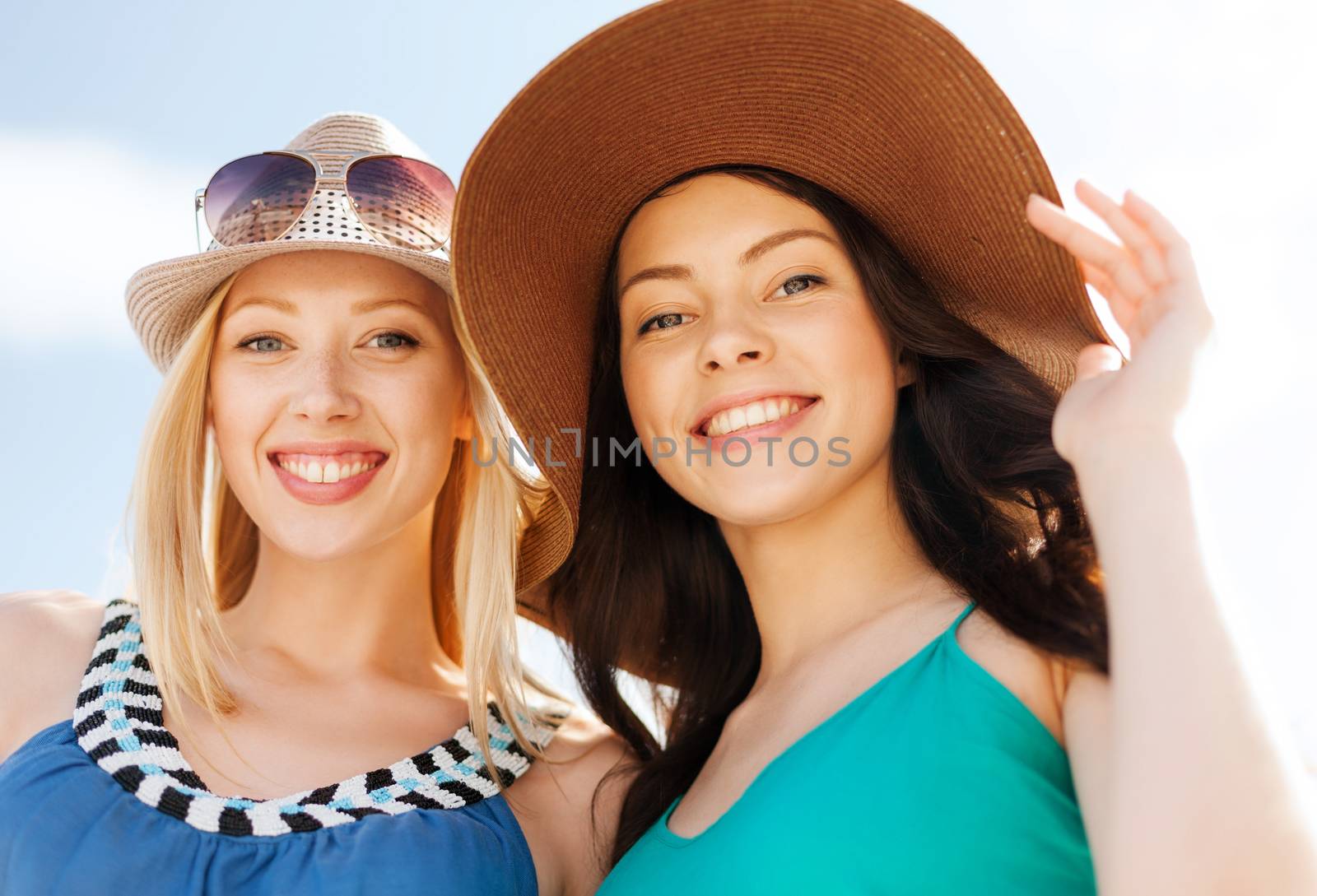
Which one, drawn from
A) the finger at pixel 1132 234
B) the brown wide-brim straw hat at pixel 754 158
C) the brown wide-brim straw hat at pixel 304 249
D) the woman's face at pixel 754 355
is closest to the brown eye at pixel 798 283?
the woman's face at pixel 754 355

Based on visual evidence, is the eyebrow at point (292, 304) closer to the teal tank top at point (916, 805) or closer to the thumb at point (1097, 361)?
the teal tank top at point (916, 805)

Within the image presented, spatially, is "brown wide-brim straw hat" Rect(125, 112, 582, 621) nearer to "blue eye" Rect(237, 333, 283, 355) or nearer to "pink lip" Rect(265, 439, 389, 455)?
"blue eye" Rect(237, 333, 283, 355)

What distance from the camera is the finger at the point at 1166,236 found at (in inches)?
77.9

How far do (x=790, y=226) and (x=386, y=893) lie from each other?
1696 mm

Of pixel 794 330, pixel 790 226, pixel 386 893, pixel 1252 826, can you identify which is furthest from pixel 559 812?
pixel 1252 826

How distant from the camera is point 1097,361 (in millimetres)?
2133

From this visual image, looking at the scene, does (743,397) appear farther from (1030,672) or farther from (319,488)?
(319,488)

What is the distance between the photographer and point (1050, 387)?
274 cm

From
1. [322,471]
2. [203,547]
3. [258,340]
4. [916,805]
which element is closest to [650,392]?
[322,471]

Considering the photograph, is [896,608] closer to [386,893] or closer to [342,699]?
[386,893]

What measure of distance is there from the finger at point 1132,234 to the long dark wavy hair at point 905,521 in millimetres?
530

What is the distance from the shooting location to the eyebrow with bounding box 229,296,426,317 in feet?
9.93

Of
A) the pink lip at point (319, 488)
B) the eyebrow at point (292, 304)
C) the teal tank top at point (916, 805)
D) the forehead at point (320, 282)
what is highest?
the forehead at point (320, 282)

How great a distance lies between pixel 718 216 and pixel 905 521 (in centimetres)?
83
